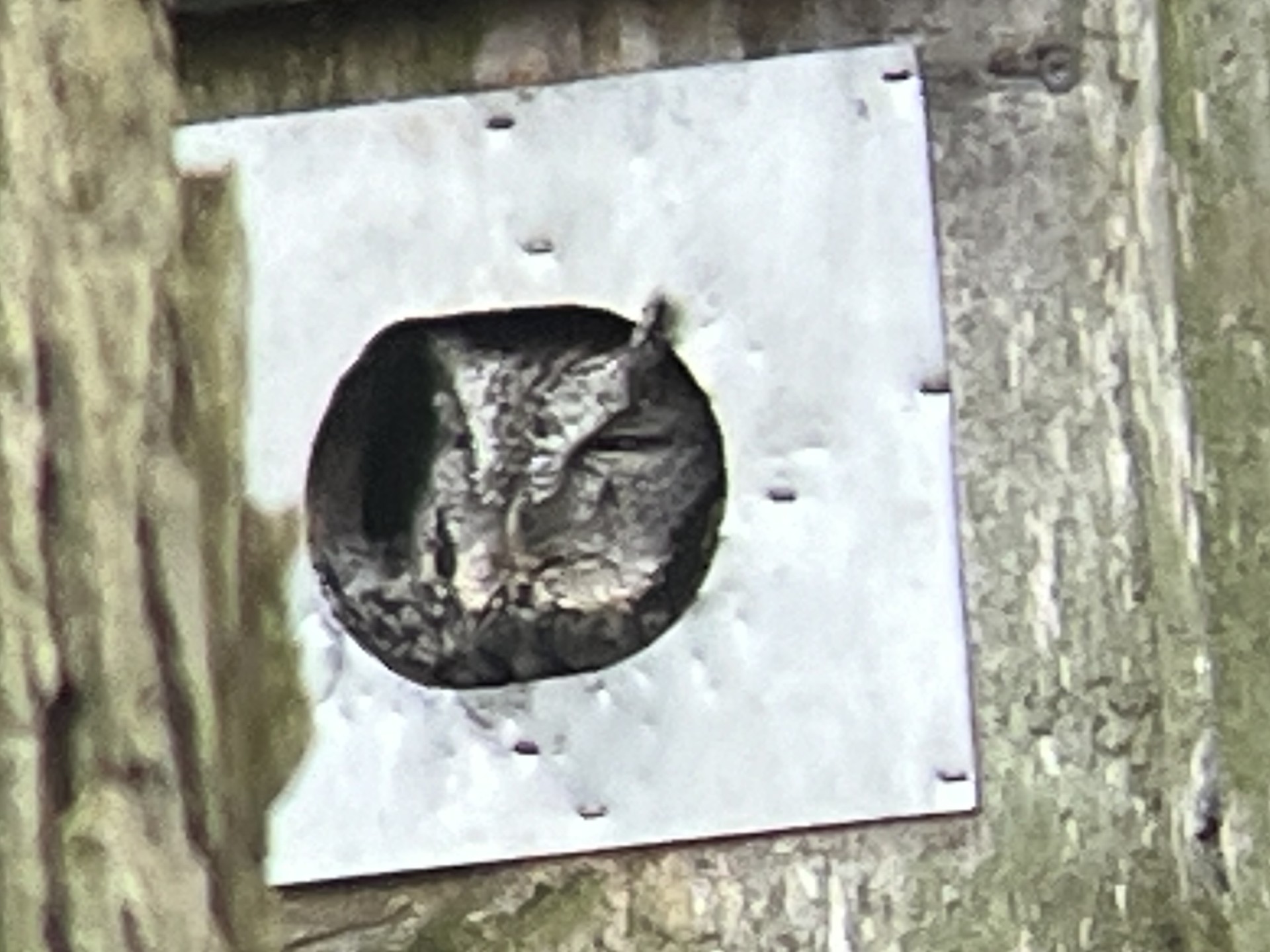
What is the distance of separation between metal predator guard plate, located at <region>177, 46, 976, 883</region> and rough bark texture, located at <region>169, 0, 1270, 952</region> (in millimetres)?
19

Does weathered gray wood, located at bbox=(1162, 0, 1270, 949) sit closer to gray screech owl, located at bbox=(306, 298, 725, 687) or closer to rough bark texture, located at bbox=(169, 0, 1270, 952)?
rough bark texture, located at bbox=(169, 0, 1270, 952)

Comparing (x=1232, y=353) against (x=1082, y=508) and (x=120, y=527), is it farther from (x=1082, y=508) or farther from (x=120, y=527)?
(x=120, y=527)

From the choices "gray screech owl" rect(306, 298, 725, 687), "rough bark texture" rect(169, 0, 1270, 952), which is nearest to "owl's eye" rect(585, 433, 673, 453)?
"gray screech owl" rect(306, 298, 725, 687)

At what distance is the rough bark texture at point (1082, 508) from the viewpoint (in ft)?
3.37

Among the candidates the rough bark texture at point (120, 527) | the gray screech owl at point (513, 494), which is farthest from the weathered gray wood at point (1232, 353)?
the rough bark texture at point (120, 527)

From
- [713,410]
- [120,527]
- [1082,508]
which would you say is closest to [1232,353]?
[1082,508]

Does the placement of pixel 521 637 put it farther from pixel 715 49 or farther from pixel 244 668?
pixel 715 49

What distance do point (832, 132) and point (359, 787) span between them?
293mm

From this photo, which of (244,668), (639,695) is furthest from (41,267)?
(639,695)

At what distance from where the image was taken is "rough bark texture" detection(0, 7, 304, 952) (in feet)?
3.45

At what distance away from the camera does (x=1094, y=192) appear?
1.04 m

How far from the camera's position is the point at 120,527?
1.06 metres

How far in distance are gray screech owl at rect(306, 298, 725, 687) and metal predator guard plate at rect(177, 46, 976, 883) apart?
14mm

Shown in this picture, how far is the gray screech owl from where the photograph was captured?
1048 millimetres
